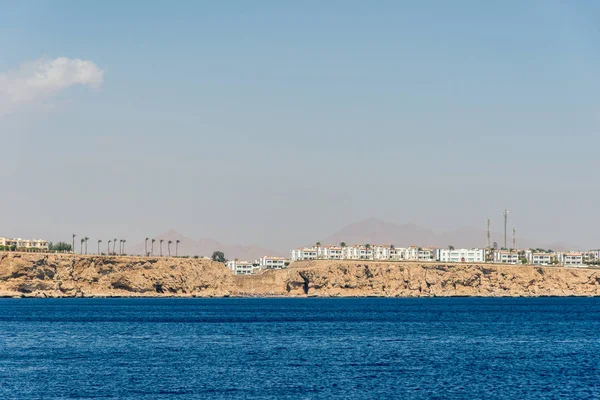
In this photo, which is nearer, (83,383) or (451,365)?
(83,383)

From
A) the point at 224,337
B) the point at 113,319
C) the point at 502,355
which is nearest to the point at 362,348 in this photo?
the point at 502,355

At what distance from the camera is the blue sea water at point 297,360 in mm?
51031

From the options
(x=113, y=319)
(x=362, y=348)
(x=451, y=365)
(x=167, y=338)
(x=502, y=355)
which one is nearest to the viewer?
(x=451, y=365)

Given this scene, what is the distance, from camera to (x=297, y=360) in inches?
2574

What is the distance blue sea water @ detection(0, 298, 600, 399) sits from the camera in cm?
5103

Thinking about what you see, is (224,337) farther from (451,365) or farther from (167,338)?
(451,365)

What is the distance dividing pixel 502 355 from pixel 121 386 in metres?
33.2

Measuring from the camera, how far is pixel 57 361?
209 feet

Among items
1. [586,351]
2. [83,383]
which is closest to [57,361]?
[83,383]

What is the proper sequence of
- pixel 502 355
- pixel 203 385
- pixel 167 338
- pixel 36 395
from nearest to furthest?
pixel 36 395 < pixel 203 385 < pixel 502 355 < pixel 167 338

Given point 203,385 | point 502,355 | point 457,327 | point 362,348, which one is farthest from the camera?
point 457,327

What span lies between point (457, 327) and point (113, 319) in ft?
155

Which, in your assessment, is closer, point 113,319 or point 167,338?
point 167,338

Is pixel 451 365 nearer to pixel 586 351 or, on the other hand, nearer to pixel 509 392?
pixel 509 392
